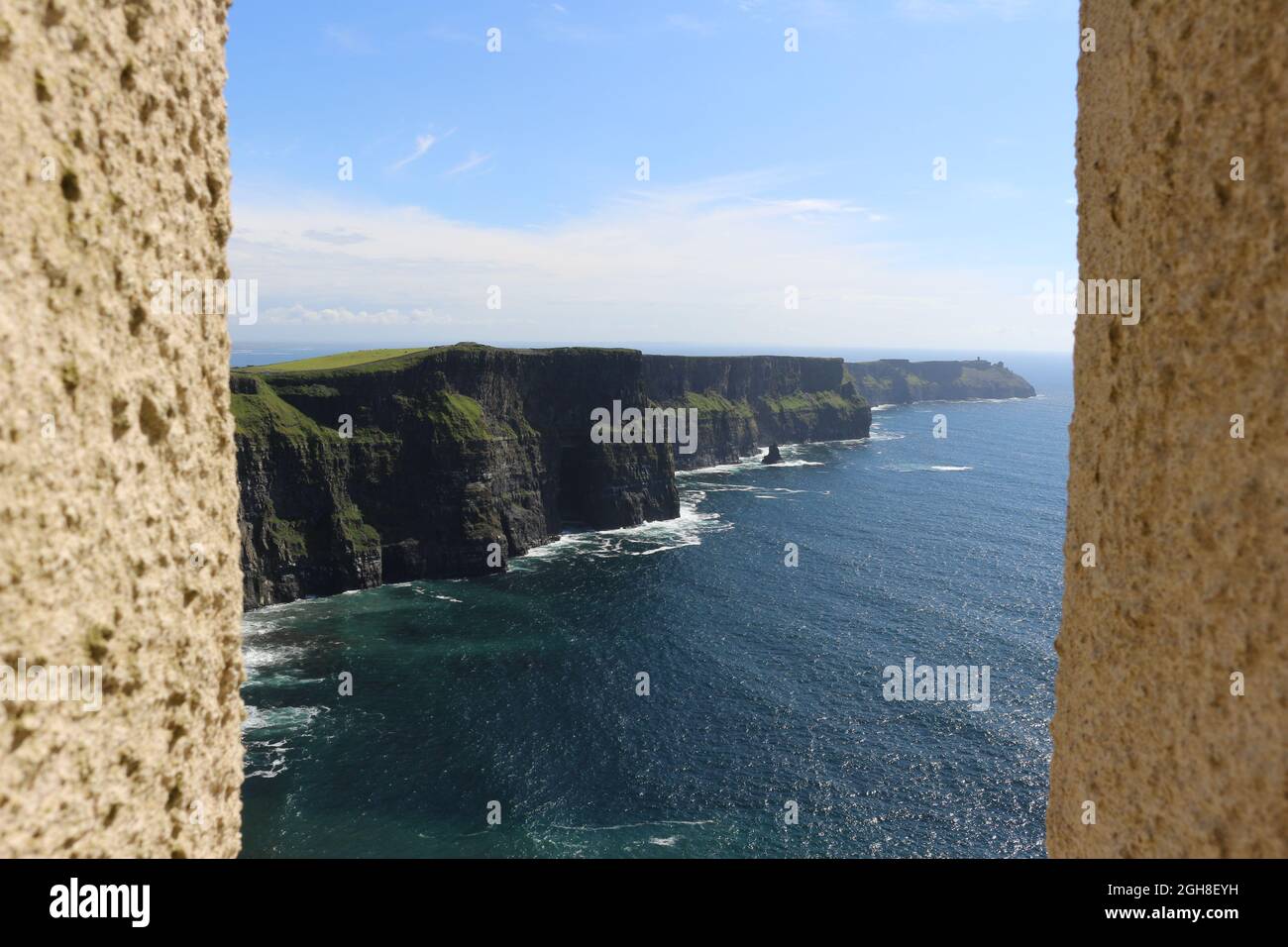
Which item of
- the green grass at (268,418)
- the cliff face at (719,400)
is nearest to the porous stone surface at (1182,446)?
the green grass at (268,418)

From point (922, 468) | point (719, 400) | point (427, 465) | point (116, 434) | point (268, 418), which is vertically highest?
point (719, 400)

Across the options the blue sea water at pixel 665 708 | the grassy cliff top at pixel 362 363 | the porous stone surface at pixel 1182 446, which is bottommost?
the blue sea water at pixel 665 708

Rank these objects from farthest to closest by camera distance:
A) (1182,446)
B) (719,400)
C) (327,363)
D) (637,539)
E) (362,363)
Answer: (719,400), (637,539), (327,363), (362,363), (1182,446)

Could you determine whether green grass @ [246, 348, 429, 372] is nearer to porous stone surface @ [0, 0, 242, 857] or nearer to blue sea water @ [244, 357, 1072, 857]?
blue sea water @ [244, 357, 1072, 857]

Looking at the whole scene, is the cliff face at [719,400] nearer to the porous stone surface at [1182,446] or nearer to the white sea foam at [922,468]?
the white sea foam at [922,468]

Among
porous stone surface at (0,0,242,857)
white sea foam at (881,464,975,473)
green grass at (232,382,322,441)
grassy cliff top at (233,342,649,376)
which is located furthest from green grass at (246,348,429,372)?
white sea foam at (881,464,975,473)

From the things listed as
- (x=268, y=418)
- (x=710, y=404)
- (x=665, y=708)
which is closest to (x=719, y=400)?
(x=710, y=404)

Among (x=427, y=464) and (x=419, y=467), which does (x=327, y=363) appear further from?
(x=427, y=464)
